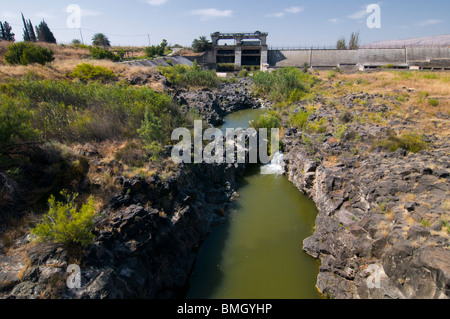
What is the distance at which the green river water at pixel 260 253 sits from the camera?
28.3ft

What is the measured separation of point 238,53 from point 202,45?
9.48 metres

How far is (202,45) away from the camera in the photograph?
196 feet

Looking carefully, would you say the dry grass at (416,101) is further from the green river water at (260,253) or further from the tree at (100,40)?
the tree at (100,40)

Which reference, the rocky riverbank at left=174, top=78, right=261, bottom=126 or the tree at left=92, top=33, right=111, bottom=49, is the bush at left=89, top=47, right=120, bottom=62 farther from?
the tree at left=92, top=33, right=111, bottom=49

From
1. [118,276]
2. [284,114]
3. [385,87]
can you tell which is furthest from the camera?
[385,87]

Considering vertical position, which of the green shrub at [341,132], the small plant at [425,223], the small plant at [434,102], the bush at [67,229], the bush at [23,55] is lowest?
the small plant at [425,223]

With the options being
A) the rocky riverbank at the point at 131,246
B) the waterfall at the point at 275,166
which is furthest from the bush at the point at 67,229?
the waterfall at the point at 275,166

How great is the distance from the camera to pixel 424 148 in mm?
11539

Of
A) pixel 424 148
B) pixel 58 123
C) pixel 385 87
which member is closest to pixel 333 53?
pixel 385 87

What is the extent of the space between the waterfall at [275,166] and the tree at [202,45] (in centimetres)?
5148

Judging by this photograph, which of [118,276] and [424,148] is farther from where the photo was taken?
[424,148]

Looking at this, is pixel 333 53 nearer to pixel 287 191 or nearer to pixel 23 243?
pixel 287 191
